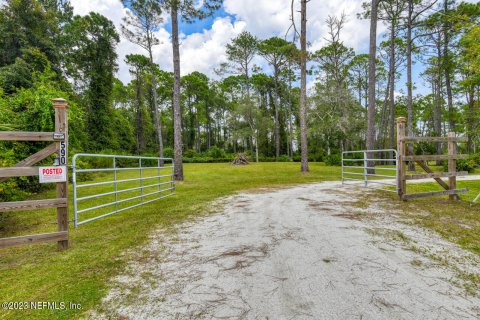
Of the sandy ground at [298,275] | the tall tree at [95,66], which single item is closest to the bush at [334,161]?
the sandy ground at [298,275]

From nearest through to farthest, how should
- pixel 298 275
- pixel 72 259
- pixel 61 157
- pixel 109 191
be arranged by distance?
1. pixel 298 275
2. pixel 72 259
3. pixel 61 157
4. pixel 109 191

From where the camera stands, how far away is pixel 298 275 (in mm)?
2029

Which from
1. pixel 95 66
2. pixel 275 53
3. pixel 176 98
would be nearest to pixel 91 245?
pixel 176 98

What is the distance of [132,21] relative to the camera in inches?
712

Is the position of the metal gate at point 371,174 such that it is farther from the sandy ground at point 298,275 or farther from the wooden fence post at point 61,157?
the wooden fence post at point 61,157

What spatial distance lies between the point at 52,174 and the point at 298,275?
121 inches

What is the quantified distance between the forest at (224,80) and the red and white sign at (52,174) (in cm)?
190

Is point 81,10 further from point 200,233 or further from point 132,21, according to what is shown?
point 200,233

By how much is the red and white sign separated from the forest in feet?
6.22

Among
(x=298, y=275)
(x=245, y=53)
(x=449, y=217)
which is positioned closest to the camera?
(x=298, y=275)

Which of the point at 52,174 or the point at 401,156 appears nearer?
the point at 52,174

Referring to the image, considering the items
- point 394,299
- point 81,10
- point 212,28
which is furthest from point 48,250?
point 81,10

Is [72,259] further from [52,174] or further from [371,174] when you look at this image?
[371,174]

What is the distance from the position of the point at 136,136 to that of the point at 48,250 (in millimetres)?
29603
